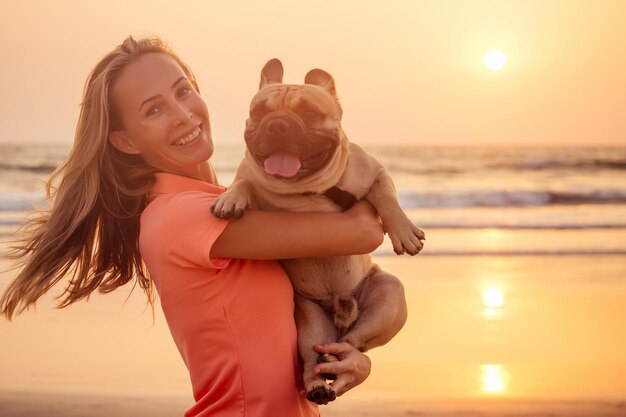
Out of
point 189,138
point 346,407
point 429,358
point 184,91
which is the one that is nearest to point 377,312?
point 189,138

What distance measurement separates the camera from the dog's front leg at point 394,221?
2396 mm

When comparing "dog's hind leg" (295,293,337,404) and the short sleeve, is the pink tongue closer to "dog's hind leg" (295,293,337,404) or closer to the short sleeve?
the short sleeve

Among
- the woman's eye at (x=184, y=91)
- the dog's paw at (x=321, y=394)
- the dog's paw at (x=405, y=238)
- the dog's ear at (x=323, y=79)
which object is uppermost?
the dog's ear at (x=323, y=79)

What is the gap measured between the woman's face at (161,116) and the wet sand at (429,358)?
2118 millimetres

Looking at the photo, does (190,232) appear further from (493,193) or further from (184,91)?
(493,193)

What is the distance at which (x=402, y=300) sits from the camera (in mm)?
2531

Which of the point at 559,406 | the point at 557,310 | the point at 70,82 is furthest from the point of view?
the point at 70,82

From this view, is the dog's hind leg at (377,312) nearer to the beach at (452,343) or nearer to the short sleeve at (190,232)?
the short sleeve at (190,232)

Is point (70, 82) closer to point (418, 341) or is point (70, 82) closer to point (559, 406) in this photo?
point (418, 341)

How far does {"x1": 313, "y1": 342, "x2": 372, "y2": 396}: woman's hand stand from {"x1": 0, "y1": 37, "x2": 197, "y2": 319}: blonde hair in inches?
26.8

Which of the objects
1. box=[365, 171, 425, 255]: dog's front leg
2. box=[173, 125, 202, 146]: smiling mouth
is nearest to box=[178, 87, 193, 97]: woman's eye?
box=[173, 125, 202, 146]: smiling mouth

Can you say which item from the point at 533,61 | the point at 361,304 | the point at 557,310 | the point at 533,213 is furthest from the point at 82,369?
the point at 533,61

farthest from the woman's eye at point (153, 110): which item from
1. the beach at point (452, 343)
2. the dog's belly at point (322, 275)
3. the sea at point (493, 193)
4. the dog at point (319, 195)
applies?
the sea at point (493, 193)

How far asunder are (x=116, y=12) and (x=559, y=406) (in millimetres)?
9771
